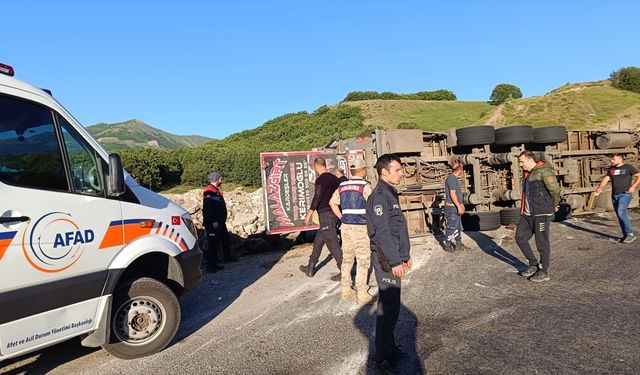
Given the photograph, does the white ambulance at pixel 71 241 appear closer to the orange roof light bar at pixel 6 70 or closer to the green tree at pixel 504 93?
the orange roof light bar at pixel 6 70

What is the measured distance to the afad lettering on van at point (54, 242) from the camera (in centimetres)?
313

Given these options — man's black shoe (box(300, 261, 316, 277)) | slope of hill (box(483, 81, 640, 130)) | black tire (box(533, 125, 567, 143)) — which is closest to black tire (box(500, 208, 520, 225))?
black tire (box(533, 125, 567, 143))

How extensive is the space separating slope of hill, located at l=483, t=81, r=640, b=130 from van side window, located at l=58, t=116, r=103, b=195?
1668 inches

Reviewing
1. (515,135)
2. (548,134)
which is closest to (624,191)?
(515,135)

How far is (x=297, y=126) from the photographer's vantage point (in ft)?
216

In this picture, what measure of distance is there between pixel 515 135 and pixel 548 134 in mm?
1413

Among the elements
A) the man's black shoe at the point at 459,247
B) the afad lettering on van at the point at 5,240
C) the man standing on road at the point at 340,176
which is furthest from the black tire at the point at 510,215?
the afad lettering on van at the point at 5,240

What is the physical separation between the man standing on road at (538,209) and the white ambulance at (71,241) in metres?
4.81

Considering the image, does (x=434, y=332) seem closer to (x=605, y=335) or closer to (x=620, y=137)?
(x=605, y=335)

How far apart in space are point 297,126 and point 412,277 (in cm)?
6076

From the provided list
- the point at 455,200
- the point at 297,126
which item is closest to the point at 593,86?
the point at 297,126

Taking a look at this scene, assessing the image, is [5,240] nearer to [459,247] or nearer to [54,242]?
[54,242]

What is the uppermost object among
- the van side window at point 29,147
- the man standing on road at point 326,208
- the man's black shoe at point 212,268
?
the van side window at point 29,147

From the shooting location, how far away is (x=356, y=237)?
17.6ft
